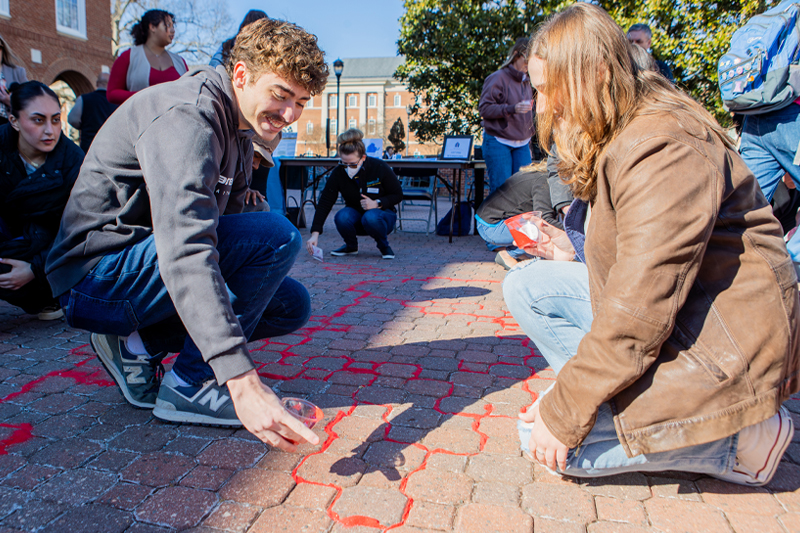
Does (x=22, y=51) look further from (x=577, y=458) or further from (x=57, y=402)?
(x=577, y=458)

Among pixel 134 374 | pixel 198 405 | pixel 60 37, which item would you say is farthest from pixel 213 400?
pixel 60 37

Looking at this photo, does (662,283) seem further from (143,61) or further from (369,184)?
(369,184)

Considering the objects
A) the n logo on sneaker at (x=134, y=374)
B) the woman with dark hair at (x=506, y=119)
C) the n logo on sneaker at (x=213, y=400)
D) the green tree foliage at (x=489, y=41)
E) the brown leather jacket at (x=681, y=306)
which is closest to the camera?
the brown leather jacket at (x=681, y=306)

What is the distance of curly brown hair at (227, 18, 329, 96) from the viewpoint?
5.75ft

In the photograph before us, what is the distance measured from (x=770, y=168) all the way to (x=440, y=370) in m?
2.49

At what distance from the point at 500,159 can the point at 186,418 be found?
4785 millimetres

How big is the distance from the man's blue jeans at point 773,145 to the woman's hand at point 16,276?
13.9ft

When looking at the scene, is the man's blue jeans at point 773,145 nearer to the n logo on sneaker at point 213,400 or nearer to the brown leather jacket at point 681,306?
the brown leather jacket at point 681,306

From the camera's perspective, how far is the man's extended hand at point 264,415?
4.27 ft

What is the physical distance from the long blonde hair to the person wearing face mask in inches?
179

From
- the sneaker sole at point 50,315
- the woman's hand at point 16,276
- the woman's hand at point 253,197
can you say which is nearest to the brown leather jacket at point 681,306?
the woman's hand at point 253,197

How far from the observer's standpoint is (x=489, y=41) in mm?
15742

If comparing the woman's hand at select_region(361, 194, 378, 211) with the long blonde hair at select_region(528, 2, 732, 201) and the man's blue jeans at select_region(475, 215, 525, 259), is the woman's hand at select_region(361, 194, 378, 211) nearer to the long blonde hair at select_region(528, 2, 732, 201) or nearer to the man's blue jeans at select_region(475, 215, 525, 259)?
the man's blue jeans at select_region(475, 215, 525, 259)

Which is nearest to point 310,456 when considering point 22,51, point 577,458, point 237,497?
point 237,497
